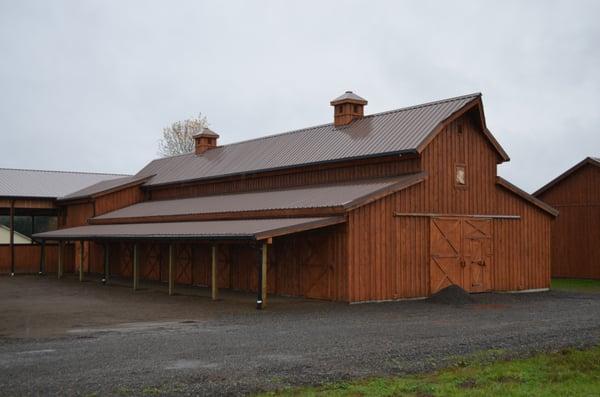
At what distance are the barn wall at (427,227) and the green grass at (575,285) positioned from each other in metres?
1.73

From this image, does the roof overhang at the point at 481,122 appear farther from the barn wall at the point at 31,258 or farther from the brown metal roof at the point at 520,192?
the barn wall at the point at 31,258

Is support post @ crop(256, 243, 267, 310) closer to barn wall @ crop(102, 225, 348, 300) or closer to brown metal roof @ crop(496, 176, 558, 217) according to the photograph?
barn wall @ crop(102, 225, 348, 300)

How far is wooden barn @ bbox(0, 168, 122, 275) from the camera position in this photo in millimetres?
37156

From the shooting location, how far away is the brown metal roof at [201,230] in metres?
20.3

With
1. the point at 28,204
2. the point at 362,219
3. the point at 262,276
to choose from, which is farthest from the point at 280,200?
the point at 28,204

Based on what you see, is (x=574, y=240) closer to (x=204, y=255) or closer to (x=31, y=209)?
(x=204, y=255)

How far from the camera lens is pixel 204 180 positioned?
34.5 metres

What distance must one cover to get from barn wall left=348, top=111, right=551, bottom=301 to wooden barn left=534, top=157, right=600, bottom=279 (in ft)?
24.3

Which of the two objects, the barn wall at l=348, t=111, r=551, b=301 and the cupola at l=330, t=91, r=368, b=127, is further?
the cupola at l=330, t=91, r=368, b=127

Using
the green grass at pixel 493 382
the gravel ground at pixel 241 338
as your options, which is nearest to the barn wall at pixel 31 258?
the gravel ground at pixel 241 338

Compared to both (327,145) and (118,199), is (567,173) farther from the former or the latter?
(118,199)

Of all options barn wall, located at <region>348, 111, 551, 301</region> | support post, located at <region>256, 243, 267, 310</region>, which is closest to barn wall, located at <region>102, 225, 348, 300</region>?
barn wall, located at <region>348, 111, 551, 301</region>

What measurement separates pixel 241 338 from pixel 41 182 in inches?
1195

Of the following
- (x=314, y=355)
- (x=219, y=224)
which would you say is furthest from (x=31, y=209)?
(x=314, y=355)
